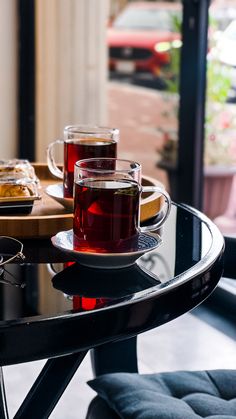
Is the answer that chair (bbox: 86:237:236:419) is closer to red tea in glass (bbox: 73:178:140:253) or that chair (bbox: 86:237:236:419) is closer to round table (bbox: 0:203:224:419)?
round table (bbox: 0:203:224:419)

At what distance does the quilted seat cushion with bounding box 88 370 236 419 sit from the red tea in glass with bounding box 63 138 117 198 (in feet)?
Answer: 1.27

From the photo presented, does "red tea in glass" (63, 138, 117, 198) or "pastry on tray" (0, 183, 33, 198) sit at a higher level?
"red tea in glass" (63, 138, 117, 198)

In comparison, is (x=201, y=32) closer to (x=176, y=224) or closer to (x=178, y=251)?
(x=176, y=224)

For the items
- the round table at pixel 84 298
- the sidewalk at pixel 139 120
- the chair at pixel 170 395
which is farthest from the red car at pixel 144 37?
the round table at pixel 84 298

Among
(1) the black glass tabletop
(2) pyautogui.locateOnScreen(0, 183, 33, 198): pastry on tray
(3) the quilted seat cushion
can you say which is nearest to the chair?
(3) the quilted seat cushion

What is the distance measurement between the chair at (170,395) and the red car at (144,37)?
1855 mm

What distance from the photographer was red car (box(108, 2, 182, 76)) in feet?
11.2

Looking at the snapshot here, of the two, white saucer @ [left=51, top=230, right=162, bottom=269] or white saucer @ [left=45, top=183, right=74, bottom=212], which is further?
white saucer @ [left=45, top=183, right=74, bottom=212]

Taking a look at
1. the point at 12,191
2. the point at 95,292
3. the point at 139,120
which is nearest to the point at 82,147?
the point at 12,191

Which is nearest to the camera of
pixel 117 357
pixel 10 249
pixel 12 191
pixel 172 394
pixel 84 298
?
pixel 84 298

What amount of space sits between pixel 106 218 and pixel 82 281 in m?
0.10

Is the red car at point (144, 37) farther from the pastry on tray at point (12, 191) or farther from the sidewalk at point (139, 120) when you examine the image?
the pastry on tray at point (12, 191)

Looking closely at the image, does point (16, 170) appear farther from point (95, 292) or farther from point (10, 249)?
point (95, 292)

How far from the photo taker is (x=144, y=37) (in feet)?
12.5
